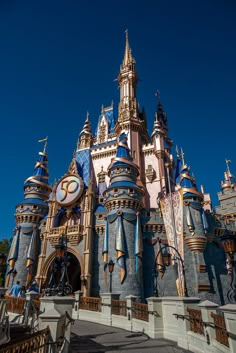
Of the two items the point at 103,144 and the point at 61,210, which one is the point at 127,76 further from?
the point at 61,210

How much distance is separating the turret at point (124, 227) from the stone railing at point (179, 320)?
15.7ft

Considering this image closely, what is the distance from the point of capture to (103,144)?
37875 millimetres

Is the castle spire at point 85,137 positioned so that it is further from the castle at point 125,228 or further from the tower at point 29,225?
the tower at point 29,225

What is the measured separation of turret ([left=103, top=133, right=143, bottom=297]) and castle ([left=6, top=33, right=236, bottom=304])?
0.26 ft

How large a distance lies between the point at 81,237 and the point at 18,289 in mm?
9438

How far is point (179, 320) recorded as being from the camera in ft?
30.7

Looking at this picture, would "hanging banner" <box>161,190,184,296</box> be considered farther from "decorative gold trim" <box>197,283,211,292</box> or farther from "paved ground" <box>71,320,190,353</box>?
"paved ground" <box>71,320,190,353</box>

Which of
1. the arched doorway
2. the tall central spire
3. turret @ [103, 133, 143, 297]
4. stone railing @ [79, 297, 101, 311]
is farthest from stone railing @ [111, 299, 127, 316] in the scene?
the tall central spire

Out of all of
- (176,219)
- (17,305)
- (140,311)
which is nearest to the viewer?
(140,311)

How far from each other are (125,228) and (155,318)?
39.8ft

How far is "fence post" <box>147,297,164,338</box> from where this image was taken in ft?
33.8

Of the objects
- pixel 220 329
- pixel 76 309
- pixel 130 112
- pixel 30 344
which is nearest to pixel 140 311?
pixel 220 329

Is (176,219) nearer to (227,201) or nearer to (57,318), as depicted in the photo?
(57,318)

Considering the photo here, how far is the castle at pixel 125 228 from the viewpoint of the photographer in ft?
69.2
